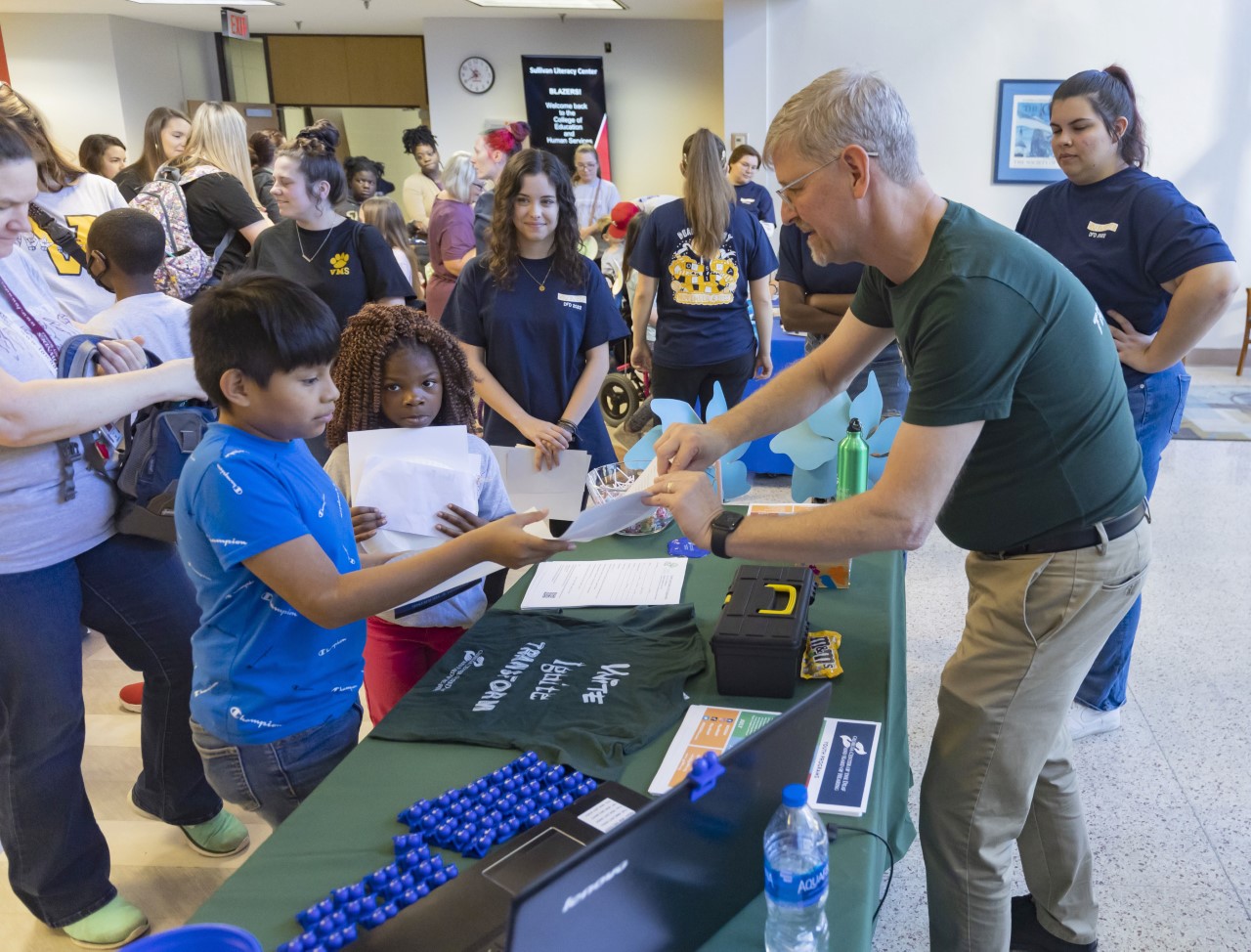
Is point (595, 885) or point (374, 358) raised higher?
point (374, 358)

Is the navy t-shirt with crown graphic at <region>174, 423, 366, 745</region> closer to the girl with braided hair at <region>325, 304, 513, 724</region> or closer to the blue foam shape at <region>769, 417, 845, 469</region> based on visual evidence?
the girl with braided hair at <region>325, 304, 513, 724</region>

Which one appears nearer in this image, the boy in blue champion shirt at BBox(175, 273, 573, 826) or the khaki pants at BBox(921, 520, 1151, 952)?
the boy in blue champion shirt at BBox(175, 273, 573, 826)

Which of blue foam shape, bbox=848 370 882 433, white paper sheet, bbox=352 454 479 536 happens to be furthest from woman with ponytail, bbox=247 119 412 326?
blue foam shape, bbox=848 370 882 433

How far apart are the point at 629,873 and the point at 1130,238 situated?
6.68ft

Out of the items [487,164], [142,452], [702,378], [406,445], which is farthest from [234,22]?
[406,445]

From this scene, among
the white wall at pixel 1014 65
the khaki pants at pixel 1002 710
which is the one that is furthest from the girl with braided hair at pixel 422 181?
the khaki pants at pixel 1002 710

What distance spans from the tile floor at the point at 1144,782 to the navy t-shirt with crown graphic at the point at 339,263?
4.64ft

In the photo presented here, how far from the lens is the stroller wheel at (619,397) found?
17.1ft

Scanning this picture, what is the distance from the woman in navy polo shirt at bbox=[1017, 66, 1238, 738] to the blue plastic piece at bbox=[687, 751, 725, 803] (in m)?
1.72

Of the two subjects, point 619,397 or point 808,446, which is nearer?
point 808,446

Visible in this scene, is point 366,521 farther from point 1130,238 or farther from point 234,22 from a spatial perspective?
point 234,22

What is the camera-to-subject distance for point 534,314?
2629 millimetres

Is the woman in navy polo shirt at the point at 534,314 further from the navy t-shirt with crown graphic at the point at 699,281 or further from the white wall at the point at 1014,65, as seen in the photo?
the white wall at the point at 1014,65

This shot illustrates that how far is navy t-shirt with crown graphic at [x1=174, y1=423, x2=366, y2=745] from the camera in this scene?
1.27m
